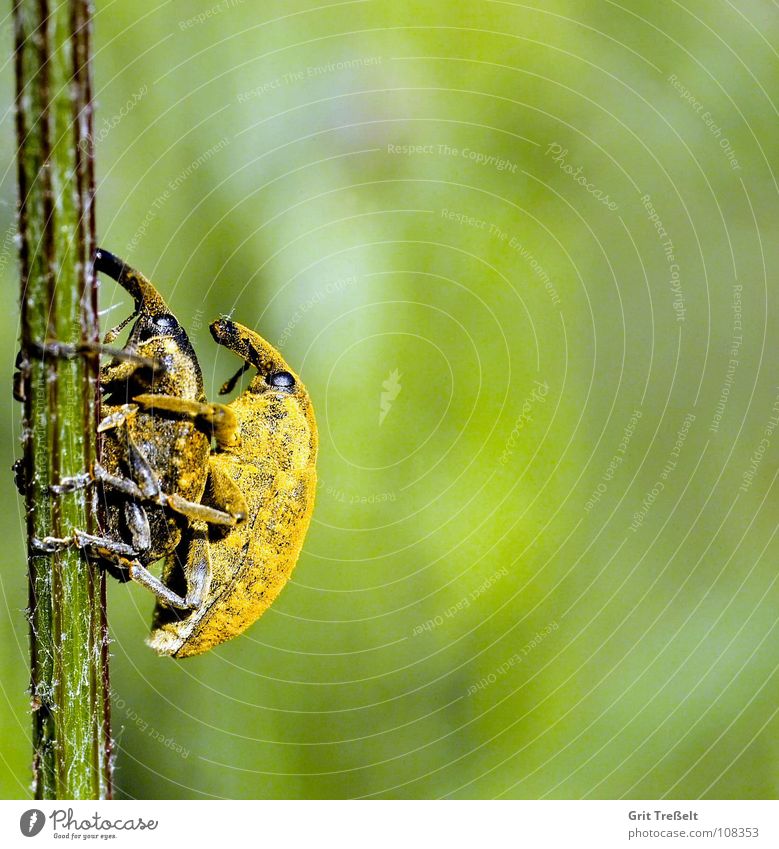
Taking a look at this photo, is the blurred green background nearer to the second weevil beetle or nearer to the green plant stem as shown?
the second weevil beetle

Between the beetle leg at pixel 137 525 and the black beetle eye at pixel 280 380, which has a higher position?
the black beetle eye at pixel 280 380

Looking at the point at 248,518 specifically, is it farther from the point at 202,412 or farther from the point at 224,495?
the point at 202,412

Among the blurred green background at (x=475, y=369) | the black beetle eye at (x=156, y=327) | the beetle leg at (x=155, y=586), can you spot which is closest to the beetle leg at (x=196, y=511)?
the beetle leg at (x=155, y=586)

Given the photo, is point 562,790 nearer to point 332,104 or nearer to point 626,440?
point 626,440

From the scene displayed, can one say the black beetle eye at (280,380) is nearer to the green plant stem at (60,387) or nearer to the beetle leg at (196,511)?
the beetle leg at (196,511)

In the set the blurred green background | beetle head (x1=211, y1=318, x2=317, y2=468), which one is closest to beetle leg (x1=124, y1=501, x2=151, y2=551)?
beetle head (x1=211, y1=318, x2=317, y2=468)

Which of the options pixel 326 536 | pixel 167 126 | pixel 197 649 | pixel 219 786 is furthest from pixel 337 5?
pixel 219 786

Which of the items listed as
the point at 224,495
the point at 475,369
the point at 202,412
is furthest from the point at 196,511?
the point at 475,369
